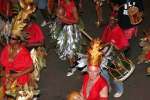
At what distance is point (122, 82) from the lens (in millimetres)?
10398

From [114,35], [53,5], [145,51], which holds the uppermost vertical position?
[53,5]

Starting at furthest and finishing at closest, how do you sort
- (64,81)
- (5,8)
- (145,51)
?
1. (145,51)
2. (64,81)
3. (5,8)

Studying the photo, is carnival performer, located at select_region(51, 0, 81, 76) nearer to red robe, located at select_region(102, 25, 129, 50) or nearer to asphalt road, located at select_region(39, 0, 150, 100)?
asphalt road, located at select_region(39, 0, 150, 100)

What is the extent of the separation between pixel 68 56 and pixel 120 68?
1.48 meters

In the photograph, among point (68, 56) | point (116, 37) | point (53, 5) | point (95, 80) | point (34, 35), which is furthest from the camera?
point (53, 5)

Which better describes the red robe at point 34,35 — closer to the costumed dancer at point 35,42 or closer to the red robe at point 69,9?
the costumed dancer at point 35,42

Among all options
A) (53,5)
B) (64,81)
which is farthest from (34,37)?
(53,5)

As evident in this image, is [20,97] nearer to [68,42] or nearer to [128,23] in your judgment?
[68,42]

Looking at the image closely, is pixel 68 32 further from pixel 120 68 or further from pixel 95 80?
pixel 95 80

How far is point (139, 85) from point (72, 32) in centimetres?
151

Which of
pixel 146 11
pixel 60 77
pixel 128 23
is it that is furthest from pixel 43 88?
pixel 146 11

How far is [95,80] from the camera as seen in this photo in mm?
7391

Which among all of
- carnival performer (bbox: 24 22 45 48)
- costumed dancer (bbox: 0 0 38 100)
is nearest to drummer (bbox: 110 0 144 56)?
→ carnival performer (bbox: 24 22 45 48)

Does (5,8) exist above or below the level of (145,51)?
above
